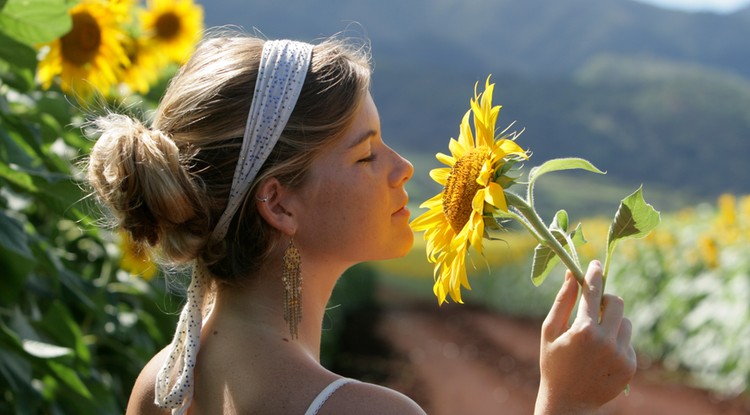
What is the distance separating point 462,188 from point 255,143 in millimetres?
302

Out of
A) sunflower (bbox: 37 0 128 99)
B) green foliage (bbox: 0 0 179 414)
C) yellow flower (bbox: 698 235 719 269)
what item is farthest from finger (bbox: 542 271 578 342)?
yellow flower (bbox: 698 235 719 269)

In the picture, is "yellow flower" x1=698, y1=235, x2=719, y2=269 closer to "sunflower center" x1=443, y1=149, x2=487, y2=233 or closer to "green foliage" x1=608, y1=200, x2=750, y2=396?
"green foliage" x1=608, y1=200, x2=750, y2=396

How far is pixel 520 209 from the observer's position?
1277 millimetres

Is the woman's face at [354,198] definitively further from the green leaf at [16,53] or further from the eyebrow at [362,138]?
the green leaf at [16,53]

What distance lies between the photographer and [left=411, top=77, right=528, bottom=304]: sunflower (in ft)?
4.18

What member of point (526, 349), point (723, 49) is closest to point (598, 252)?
point (526, 349)

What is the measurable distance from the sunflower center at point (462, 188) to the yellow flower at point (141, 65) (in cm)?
222

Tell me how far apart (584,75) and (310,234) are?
7679cm

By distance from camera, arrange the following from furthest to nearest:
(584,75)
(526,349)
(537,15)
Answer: (537,15)
(584,75)
(526,349)

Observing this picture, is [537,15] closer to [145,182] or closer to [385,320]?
[385,320]

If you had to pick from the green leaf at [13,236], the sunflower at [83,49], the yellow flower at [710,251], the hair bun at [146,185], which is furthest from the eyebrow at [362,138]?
the yellow flower at [710,251]

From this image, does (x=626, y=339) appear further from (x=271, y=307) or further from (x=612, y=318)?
(x=271, y=307)

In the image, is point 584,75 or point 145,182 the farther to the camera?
point 584,75

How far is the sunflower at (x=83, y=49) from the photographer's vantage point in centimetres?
288
